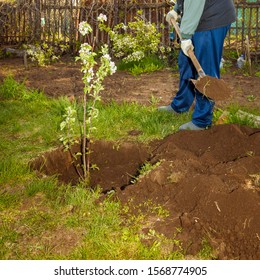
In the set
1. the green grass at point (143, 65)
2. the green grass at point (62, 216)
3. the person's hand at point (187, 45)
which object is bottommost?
the green grass at point (62, 216)

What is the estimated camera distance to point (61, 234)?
9.00ft

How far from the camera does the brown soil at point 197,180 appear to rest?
2623mm

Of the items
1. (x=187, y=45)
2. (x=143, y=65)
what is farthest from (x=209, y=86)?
(x=143, y=65)

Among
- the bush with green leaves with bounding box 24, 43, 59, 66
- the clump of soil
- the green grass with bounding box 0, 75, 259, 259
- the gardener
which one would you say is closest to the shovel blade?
the gardener

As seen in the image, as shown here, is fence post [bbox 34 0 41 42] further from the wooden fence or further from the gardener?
the gardener

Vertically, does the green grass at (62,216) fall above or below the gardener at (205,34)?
below

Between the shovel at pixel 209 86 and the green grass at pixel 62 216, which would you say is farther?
the shovel at pixel 209 86

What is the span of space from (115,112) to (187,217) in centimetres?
232

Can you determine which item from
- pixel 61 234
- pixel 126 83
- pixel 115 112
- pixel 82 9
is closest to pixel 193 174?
pixel 61 234

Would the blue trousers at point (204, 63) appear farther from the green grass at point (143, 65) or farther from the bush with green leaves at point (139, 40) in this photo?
the bush with green leaves at point (139, 40)

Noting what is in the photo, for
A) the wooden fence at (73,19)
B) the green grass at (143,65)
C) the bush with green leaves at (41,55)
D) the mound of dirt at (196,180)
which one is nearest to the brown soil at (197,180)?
the mound of dirt at (196,180)

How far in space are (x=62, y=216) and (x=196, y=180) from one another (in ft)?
3.15

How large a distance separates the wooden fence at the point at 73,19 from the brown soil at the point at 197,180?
14.8 feet

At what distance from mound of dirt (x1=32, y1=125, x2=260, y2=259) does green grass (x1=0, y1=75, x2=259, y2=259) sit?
0.34ft
